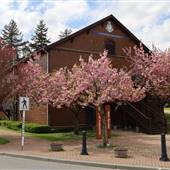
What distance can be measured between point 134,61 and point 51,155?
20.3 metres

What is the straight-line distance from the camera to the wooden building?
118 ft

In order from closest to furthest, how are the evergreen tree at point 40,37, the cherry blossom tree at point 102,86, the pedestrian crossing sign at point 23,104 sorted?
1. the pedestrian crossing sign at point 23,104
2. the cherry blossom tree at point 102,86
3. the evergreen tree at point 40,37

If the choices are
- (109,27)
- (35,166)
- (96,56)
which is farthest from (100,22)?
(35,166)

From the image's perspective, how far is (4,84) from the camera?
2730 centimetres

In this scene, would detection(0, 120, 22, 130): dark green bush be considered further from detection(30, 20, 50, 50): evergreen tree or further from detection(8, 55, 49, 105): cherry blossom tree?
detection(30, 20, 50, 50): evergreen tree

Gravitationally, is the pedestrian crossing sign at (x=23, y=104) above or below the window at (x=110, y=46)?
below

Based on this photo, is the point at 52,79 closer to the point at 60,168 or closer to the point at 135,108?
the point at 135,108

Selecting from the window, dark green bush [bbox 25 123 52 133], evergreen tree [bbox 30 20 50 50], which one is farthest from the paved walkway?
evergreen tree [bbox 30 20 50 50]

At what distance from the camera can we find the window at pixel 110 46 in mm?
40250

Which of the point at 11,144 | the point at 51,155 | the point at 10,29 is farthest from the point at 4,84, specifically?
the point at 10,29

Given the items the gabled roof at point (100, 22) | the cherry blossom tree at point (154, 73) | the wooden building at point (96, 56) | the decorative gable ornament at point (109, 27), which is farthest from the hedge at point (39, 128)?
the decorative gable ornament at point (109, 27)

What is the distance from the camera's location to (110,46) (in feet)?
133

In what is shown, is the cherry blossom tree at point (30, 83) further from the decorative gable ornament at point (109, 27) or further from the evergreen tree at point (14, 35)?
the evergreen tree at point (14, 35)

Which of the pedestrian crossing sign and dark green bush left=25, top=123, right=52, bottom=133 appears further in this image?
dark green bush left=25, top=123, right=52, bottom=133
